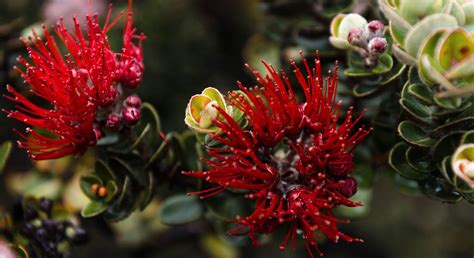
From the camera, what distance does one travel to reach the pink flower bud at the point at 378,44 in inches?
36.3

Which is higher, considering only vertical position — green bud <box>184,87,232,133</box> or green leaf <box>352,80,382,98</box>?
green bud <box>184,87,232,133</box>

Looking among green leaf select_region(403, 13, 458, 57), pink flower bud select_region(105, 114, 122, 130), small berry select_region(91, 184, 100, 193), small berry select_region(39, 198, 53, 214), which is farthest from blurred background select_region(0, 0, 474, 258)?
green leaf select_region(403, 13, 458, 57)

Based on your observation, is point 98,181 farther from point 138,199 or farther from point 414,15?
point 414,15

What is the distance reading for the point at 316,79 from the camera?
897 millimetres

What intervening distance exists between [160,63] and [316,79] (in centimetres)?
76

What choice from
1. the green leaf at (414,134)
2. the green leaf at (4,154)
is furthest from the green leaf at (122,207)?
the green leaf at (414,134)

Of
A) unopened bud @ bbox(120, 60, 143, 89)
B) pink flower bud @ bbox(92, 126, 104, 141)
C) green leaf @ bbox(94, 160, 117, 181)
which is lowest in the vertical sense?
green leaf @ bbox(94, 160, 117, 181)

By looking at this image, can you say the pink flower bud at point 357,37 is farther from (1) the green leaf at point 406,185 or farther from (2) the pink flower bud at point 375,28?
(1) the green leaf at point 406,185

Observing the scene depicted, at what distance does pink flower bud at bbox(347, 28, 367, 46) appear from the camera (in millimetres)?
929

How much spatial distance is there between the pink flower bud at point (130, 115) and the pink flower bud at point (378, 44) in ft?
1.29

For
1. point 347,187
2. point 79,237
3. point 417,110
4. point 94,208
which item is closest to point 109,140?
point 94,208

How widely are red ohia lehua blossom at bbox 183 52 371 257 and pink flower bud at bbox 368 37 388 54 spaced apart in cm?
8

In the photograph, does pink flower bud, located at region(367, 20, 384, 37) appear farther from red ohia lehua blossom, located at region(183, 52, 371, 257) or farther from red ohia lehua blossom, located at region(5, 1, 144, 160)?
red ohia lehua blossom, located at region(5, 1, 144, 160)

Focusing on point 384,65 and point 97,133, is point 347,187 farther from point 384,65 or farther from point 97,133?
point 97,133
